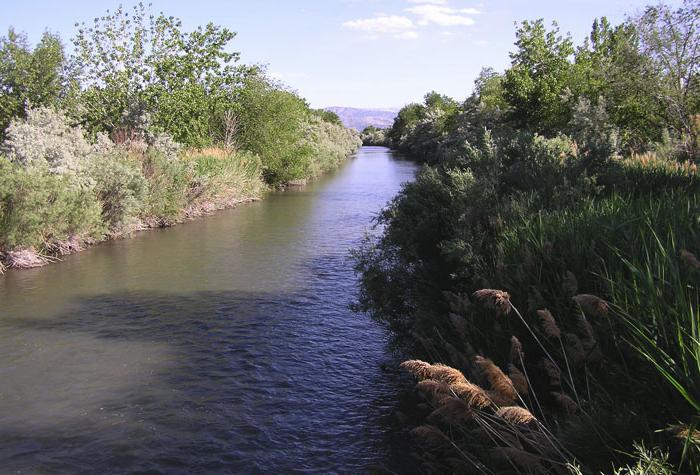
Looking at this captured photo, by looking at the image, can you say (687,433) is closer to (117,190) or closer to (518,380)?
(518,380)

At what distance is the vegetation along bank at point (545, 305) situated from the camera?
140 inches

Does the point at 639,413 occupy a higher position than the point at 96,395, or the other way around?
the point at 639,413

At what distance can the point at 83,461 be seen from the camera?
7133 mm

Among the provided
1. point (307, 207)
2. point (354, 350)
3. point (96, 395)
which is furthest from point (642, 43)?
point (96, 395)

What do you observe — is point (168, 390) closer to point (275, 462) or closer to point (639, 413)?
point (275, 462)

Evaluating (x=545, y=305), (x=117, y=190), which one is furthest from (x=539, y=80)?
(x=545, y=305)

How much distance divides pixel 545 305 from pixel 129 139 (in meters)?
26.8

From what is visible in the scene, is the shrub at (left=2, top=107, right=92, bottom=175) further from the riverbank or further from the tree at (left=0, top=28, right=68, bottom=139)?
the tree at (left=0, top=28, right=68, bottom=139)

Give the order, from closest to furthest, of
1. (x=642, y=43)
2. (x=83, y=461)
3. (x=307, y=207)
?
1. (x=83, y=461)
2. (x=642, y=43)
3. (x=307, y=207)

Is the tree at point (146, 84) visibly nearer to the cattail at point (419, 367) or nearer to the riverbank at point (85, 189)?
the riverbank at point (85, 189)

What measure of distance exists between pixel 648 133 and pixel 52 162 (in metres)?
29.4

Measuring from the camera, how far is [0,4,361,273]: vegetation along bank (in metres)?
17.4


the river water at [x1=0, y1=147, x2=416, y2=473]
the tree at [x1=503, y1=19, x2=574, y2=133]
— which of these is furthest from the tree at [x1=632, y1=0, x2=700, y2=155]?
the river water at [x1=0, y1=147, x2=416, y2=473]

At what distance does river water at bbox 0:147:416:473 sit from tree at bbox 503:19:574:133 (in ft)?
97.9
